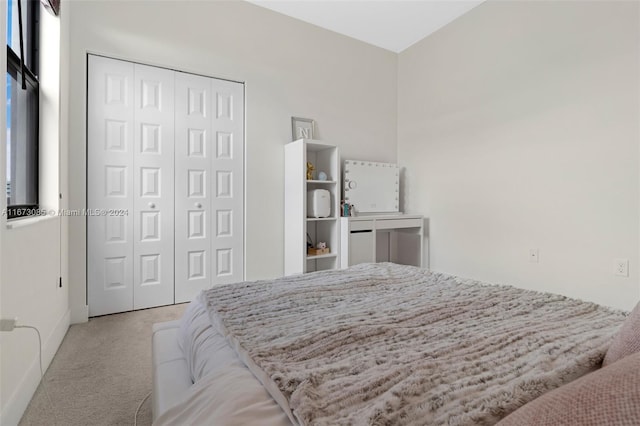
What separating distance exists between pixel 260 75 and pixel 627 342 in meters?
3.26

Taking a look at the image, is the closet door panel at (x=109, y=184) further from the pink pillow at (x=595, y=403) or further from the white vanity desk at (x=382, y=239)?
the pink pillow at (x=595, y=403)

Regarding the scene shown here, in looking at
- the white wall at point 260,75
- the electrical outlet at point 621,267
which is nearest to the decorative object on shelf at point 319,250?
the white wall at point 260,75

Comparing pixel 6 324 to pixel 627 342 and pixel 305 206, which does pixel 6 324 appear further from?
pixel 305 206

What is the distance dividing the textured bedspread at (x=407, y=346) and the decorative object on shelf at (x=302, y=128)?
223cm

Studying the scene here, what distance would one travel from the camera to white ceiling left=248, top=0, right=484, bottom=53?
3197mm

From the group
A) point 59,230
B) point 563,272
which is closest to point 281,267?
point 59,230

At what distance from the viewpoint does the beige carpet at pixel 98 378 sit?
1425mm

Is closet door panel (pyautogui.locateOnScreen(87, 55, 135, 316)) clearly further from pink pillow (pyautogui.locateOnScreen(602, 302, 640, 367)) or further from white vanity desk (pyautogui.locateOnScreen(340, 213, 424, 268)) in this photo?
pink pillow (pyautogui.locateOnScreen(602, 302, 640, 367))

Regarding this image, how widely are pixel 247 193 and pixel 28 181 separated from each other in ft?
5.22

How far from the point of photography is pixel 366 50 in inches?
154

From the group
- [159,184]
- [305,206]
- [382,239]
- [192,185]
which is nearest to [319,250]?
[305,206]

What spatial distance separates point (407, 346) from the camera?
868 millimetres

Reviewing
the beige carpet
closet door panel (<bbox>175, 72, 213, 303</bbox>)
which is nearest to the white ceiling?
closet door panel (<bbox>175, 72, 213, 303</bbox>)

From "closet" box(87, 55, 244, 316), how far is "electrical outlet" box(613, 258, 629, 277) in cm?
295
